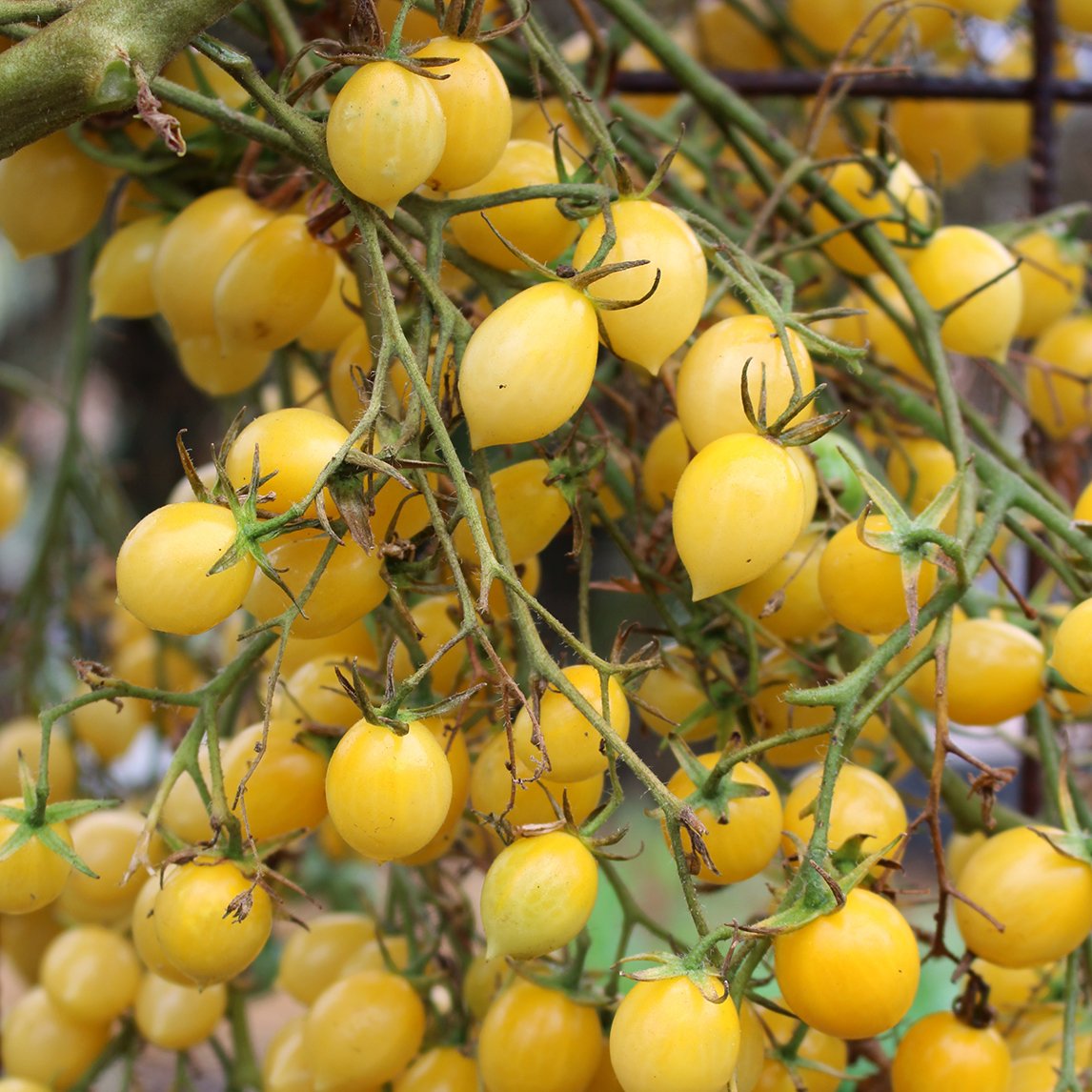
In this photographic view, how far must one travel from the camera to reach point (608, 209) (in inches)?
14.9

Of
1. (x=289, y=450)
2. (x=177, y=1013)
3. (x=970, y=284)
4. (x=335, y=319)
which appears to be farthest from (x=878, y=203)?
(x=177, y=1013)

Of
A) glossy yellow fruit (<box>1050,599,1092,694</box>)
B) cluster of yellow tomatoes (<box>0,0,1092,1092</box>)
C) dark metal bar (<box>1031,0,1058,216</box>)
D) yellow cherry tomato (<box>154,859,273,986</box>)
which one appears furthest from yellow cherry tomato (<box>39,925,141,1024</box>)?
dark metal bar (<box>1031,0,1058,216</box>)

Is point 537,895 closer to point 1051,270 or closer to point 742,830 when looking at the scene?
point 742,830

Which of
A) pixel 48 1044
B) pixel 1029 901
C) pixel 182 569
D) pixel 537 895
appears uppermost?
pixel 182 569

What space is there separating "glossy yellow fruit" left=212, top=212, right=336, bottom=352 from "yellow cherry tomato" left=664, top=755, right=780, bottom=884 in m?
0.24

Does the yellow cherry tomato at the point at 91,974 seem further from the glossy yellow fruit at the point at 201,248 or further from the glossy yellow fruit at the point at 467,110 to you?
the glossy yellow fruit at the point at 467,110

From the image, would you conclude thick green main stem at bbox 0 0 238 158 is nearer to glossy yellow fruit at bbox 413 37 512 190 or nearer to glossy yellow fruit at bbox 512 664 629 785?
glossy yellow fruit at bbox 413 37 512 190

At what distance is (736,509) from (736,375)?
50 mm

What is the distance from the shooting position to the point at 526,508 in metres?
0.43

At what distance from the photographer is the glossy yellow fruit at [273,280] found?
1.54 feet

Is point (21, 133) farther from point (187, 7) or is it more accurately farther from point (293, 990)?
point (293, 990)

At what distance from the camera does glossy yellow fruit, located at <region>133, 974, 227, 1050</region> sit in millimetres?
622

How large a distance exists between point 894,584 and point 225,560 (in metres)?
0.22

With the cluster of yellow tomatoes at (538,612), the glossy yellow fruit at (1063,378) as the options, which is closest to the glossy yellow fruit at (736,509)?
the cluster of yellow tomatoes at (538,612)
